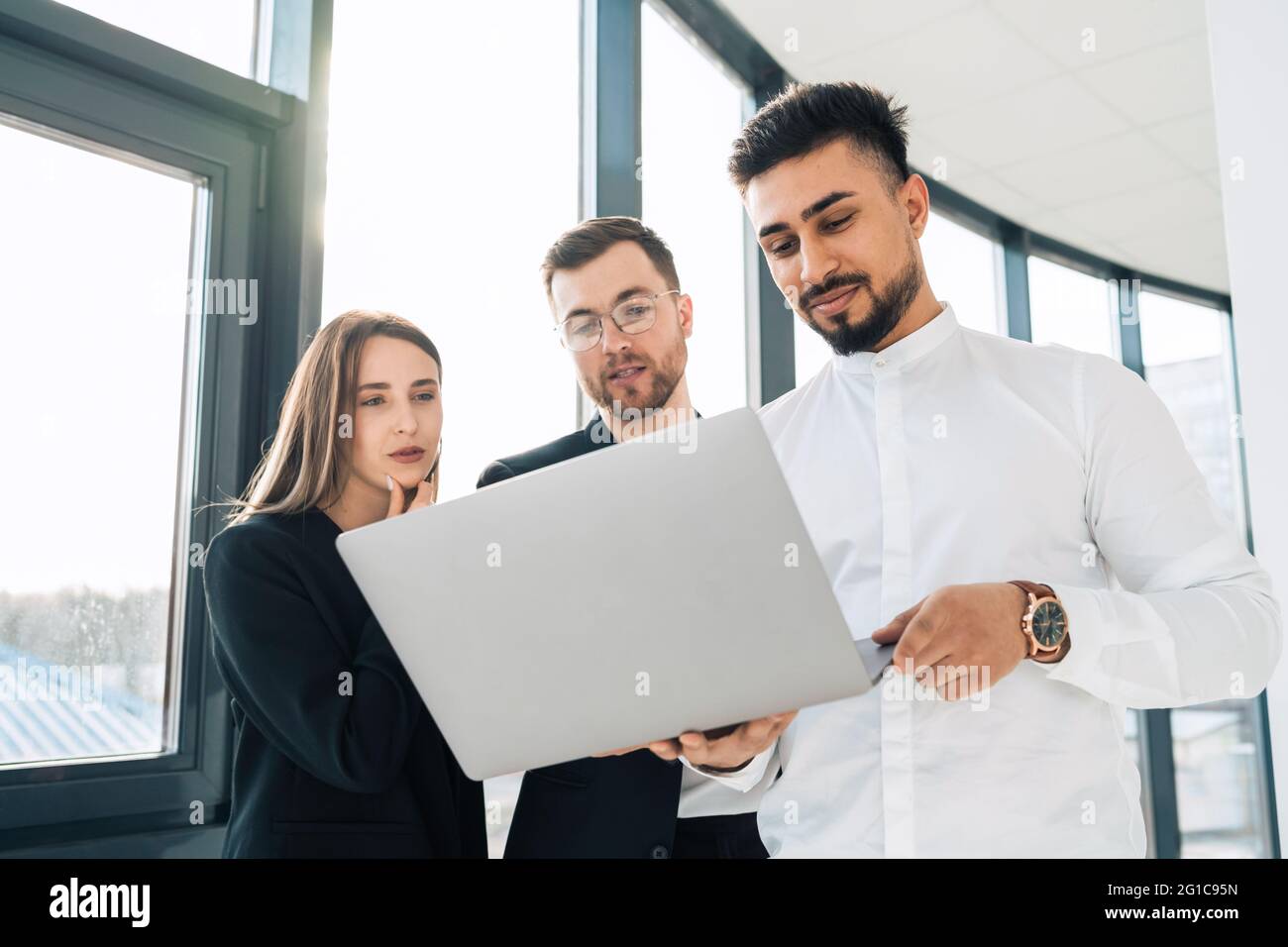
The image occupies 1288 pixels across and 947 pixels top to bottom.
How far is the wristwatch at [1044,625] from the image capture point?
0.98 m

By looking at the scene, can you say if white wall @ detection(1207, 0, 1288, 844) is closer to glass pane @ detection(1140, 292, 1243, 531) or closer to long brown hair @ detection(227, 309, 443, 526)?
long brown hair @ detection(227, 309, 443, 526)

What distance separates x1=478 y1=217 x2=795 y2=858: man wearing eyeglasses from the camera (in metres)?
1.27

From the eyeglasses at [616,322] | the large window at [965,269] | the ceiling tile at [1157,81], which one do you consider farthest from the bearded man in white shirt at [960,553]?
the large window at [965,269]

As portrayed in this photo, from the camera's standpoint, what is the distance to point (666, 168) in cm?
261

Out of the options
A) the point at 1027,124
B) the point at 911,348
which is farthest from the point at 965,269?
the point at 911,348

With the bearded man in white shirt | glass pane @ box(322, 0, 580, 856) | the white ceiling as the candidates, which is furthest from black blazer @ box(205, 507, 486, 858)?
the white ceiling

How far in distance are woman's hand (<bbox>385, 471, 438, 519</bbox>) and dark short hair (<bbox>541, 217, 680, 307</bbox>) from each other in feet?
1.54

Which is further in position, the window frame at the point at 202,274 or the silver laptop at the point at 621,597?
the window frame at the point at 202,274

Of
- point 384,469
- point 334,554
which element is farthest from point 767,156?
point 334,554

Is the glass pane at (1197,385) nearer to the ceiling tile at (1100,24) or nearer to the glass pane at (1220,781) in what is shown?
the glass pane at (1220,781)

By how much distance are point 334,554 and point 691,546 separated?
2.25 ft

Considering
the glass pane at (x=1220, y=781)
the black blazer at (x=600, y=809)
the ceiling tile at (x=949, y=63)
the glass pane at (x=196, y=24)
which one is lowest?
the glass pane at (x=1220, y=781)

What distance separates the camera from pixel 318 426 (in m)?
1.38

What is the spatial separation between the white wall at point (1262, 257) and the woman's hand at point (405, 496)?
1.62 metres
